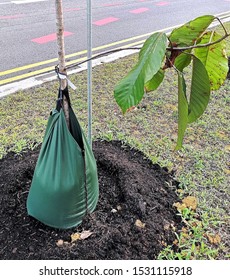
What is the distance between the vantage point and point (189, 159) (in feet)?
8.82

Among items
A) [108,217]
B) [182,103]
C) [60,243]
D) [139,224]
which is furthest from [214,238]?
[182,103]

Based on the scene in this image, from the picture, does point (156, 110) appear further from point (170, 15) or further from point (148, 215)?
point (170, 15)

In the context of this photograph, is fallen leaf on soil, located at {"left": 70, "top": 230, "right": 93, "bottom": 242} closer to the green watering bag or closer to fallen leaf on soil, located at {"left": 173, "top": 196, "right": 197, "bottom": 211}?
the green watering bag

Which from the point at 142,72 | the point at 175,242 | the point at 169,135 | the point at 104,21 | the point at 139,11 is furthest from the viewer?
the point at 139,11

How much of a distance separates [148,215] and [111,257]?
39 cm

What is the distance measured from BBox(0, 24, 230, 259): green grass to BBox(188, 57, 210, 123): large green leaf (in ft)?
3.20

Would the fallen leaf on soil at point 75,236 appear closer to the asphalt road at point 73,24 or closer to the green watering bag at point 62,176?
the green watering bag at point 62,176

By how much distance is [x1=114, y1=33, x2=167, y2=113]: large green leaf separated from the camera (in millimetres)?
967

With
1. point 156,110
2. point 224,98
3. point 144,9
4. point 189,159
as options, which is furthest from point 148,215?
point 144,9

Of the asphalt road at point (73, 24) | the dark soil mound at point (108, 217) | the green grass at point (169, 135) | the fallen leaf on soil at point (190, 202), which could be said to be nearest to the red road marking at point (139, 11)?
the asphalt road at point (73, 24)

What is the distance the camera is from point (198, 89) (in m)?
1.19

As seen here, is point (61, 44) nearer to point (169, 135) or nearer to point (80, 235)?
point (80, 235)

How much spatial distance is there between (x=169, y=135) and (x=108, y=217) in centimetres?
122

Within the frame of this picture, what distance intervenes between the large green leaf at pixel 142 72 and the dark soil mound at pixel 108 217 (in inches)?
42.3
